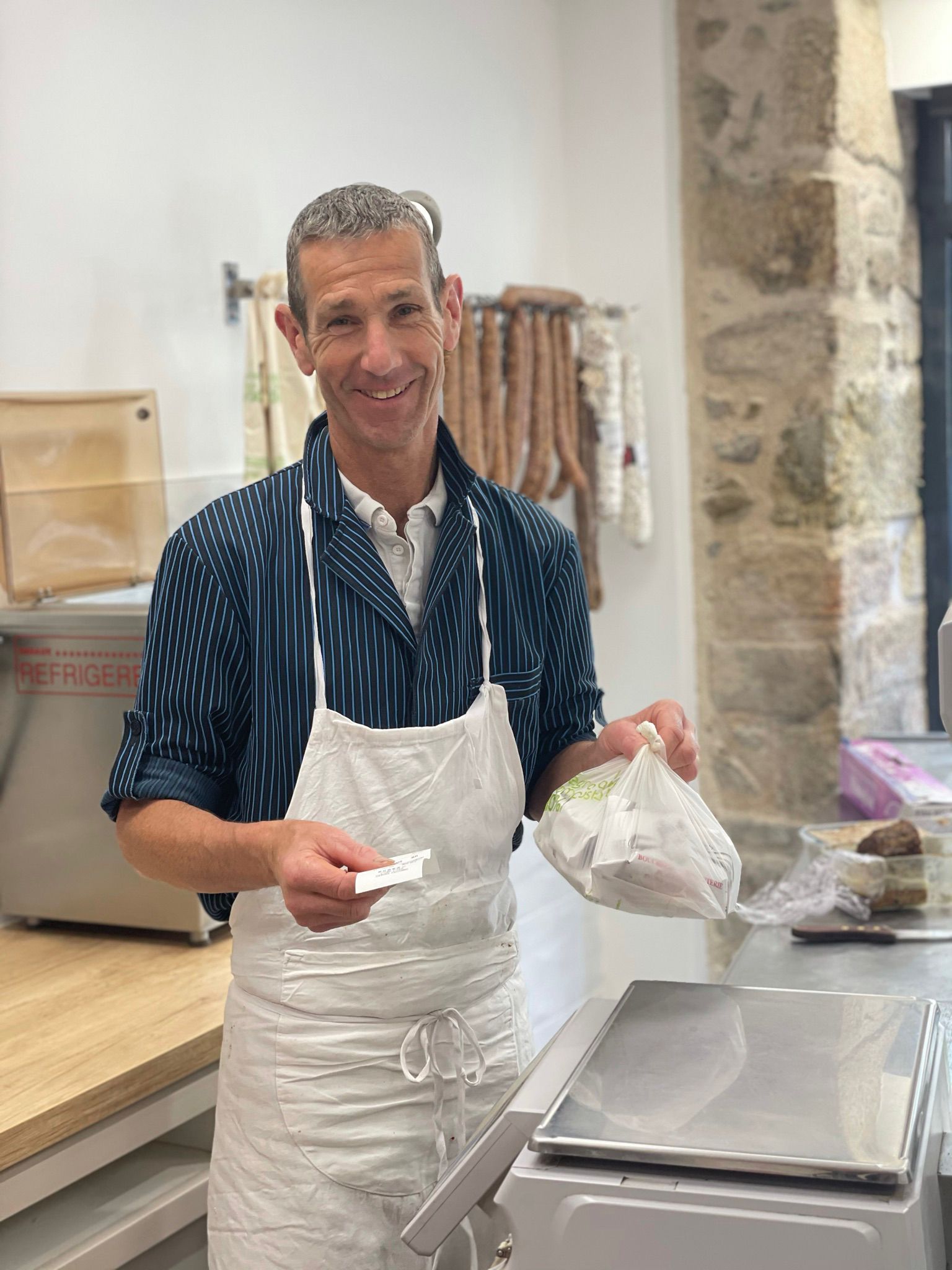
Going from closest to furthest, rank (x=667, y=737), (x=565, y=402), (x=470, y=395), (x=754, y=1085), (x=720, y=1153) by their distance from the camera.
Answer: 1. (x=720, y=1153)
2. (x=754, y=1085)
3. (x=667, y=737)
4. (x=470, y=395)
5. (x=565, y=402)

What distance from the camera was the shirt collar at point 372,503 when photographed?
1503 millimetres

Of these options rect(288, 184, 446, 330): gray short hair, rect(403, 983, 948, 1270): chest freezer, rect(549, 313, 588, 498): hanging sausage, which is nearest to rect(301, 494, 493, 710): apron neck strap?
rect(288, 184, 446, 330): gray short hair

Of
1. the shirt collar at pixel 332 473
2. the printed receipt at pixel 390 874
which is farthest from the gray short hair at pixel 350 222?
the printed receipt at pixel 390 874

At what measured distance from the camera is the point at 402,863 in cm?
113

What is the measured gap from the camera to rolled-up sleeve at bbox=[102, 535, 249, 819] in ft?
4.57

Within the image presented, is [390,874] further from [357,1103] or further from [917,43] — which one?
[917,43]

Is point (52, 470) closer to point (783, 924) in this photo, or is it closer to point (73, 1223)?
point (73, 1223)

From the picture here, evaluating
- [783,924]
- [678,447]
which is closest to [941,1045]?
[783,924]

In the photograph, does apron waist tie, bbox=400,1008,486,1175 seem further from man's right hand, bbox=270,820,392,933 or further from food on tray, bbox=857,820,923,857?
food on tray, bbox=857,820,923,857

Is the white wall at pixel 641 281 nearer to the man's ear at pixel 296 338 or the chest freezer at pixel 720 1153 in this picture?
the man's ear at pixel 296 338

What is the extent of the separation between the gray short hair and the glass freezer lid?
789 millimetres

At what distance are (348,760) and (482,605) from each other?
25cm

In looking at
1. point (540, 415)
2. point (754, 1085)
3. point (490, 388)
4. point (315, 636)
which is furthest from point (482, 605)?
point (540, 415)

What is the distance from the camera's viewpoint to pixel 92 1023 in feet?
5.69
